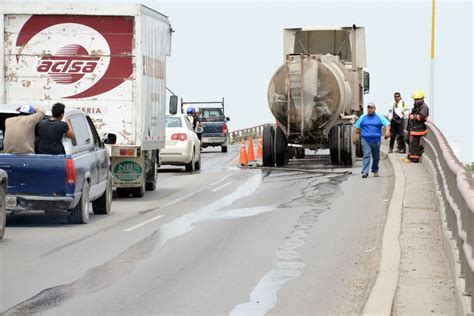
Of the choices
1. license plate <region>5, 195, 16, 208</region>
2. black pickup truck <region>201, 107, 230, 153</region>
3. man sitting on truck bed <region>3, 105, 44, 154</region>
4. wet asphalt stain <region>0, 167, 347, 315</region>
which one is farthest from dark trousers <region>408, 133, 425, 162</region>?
black pickup truck <region>201, 107, 230, 153</region>

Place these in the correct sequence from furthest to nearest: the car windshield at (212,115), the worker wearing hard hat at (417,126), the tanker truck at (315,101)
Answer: the car windshield at (212,115) < the tanker truck at (315,101) < the worker wearing hard hat at (417,126)

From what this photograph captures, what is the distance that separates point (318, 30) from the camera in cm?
3559

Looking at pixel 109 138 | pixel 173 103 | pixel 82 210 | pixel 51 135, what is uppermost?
pixel 173 103

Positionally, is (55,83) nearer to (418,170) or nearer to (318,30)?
(418,170)

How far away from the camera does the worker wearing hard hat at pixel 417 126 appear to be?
29.5 m

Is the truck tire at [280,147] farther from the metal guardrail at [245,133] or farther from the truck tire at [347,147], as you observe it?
the metal guardrail at [245,133]

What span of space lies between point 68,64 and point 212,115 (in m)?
29.3

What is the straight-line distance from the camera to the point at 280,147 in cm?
3338

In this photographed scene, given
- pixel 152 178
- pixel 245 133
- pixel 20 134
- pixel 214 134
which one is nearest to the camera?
pixel 20 134

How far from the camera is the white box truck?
866 inches

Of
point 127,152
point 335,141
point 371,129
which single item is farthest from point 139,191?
point 335,141

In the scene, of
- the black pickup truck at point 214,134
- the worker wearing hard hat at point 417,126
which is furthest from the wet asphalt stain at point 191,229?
the black pickup truck at point 214,134

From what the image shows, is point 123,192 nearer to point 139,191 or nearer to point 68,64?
point 139,191

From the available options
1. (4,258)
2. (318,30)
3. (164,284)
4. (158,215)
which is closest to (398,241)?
(164,284)
